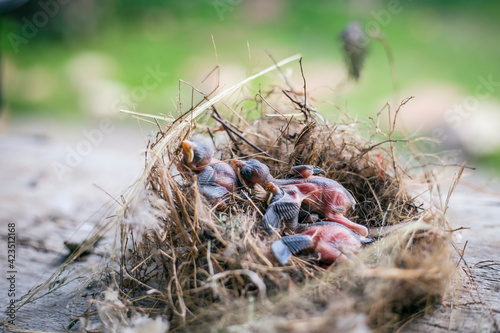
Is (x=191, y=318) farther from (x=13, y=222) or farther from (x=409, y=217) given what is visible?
(x=13, y=222)

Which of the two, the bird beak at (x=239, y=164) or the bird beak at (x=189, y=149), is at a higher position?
the bird beak at (x=189, y=149)

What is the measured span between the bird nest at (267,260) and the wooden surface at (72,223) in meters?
0.10

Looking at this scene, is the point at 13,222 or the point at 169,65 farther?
the point at 169,65

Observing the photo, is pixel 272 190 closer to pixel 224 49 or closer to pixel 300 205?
pixel 300 205

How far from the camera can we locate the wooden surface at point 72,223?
81 centimetres

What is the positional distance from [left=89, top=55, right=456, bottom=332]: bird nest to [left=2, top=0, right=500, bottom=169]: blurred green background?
237cm

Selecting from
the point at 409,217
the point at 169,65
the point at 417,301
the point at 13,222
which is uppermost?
the point at 169,65

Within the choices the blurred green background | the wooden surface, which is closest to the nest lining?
the wooden surface

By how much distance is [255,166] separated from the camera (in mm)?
894

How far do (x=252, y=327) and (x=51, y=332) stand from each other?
43 centimetres

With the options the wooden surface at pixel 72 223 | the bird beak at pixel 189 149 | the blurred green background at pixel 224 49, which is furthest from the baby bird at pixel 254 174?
the blurred green background at pixel 224 49

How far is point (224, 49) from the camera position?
173 inches

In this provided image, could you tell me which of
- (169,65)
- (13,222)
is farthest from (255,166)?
(169,65)

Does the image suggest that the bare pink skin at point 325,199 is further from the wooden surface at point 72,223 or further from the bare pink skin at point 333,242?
the wooden surface at point 72,223
